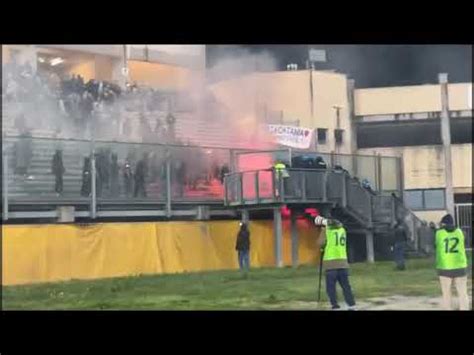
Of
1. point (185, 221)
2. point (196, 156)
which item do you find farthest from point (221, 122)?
point (185, 221)

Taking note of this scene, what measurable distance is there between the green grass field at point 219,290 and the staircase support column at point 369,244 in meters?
0.23

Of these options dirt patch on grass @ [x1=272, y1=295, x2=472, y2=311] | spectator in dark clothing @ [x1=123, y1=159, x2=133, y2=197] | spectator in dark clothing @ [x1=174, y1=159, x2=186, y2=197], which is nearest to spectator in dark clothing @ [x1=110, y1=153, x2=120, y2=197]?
spectator in dark clothing @ [x1=123, y1=159, x2=133, y2=197]

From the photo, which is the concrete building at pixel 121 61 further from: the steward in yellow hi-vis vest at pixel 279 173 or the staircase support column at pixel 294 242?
the staircase support column at pixel 294 242

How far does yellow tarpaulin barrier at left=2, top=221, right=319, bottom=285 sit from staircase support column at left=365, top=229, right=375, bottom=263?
0.85 metres

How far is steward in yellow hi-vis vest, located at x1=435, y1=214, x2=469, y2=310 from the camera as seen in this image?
11086 millimetres

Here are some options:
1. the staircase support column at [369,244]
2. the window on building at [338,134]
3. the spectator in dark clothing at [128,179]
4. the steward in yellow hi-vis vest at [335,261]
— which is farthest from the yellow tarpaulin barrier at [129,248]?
the window on building at [338,134]

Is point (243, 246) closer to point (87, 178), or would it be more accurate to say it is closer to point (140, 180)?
point (140, 180)

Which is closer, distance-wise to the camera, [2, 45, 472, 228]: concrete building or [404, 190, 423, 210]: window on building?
[2, 45, 472, 228]: concrete building

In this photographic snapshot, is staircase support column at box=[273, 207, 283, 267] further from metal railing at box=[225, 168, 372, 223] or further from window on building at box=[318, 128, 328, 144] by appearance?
window on building at box=[318, 128, 328, 144]

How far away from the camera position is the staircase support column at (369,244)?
13.1m

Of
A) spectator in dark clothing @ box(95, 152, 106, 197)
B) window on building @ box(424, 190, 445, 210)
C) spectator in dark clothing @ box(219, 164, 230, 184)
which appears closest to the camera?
window on building @ box(424, 190, 445, 210)

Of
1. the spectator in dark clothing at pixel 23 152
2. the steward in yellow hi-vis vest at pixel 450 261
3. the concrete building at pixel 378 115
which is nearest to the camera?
the steward in yellow hi-vis vest at pixel 450 261

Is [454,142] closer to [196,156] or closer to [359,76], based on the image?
[359,76]
